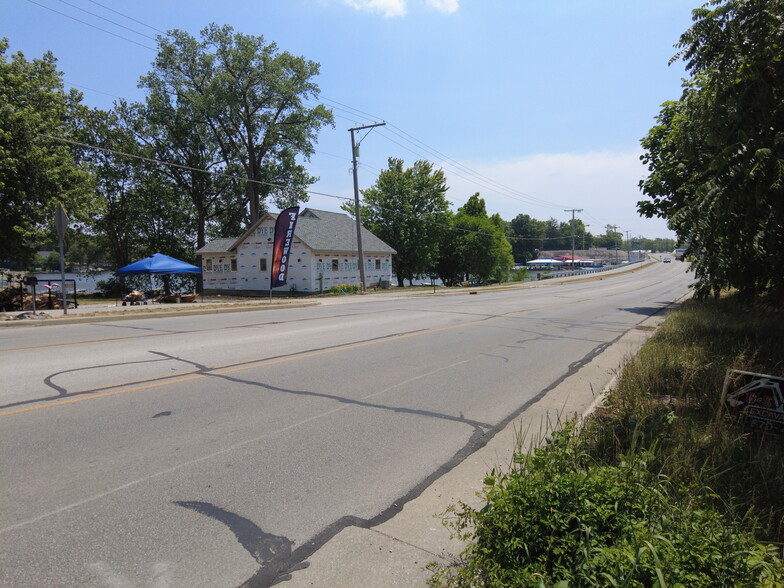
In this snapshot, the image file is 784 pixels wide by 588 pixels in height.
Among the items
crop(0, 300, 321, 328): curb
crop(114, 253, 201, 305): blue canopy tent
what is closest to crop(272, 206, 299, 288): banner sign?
crop(114, 253, 201, 305): blue canopy tent

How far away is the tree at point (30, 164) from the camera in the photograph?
25.5 meters

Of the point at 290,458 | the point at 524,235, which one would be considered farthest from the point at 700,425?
the point at 524,235

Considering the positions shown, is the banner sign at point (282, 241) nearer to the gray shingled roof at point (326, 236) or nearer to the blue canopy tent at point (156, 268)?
the blue canopy tent at point (156, 268)

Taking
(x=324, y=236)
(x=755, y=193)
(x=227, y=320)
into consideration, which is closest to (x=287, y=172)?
(x=324, y=236)

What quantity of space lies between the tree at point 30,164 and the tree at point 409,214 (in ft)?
111

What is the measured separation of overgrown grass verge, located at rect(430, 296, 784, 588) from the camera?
2.37 m

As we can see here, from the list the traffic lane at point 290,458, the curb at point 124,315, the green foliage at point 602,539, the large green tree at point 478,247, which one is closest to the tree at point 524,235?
the large green tree at point 478,247

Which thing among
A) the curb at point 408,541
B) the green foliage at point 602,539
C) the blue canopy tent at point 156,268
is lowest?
the curb at point 408,541

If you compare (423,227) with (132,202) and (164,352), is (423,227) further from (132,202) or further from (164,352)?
(164,352)

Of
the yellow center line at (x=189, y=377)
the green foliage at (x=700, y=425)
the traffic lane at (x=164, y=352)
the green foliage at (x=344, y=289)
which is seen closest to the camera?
the green foliage at (x=700, y=425)

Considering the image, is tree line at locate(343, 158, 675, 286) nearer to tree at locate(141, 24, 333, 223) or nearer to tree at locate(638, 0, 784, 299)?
tree at locate(141, 24, 333, 223)

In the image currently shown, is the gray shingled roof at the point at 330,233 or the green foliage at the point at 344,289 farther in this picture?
the gray shingled roof at the point at 330,233

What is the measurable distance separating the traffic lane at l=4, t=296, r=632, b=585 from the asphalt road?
19 mm

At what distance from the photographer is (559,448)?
3703 mm
